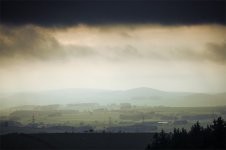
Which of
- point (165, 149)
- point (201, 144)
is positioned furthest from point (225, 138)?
point (165, 149)

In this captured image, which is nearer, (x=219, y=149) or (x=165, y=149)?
(x=219, y=149)

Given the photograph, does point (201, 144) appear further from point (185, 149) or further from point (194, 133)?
point (194, 133)

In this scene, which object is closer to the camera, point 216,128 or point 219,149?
point 219,149

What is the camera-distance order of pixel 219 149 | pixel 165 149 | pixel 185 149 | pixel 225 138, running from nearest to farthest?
pixel 219 149 < pixel 225 138 < pixel 185 149 < pixel 165 149

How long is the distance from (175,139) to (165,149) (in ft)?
21.0

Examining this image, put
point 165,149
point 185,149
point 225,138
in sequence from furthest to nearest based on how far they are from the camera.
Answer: point 165,149 → point 185,149 → point 225,138

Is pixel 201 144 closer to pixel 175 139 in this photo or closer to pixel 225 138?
pixel 225 138

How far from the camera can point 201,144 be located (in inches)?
4400

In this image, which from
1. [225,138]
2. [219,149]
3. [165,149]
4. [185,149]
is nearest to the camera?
[219,149]

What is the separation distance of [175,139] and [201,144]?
77.4ft

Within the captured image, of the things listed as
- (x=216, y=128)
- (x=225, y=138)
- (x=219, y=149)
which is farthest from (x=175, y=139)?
(x=219, y=149)

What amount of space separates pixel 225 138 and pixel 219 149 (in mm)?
9954

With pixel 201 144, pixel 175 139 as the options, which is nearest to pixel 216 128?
pixel 201 144

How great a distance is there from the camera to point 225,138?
350 ft
